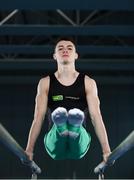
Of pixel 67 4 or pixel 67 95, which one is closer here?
pixel 67 95

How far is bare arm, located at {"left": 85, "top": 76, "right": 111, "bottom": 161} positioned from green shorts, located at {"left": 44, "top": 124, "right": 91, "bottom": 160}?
20 centimetres

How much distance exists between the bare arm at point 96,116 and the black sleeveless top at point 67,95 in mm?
85

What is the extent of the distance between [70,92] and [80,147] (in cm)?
77

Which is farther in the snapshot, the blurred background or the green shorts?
the blurred background

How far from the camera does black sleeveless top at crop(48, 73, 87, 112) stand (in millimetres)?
6266

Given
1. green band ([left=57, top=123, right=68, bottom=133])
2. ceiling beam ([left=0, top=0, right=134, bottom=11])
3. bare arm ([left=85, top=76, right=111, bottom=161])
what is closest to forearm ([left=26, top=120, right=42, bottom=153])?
green band ([left=57, top=123, right=68, bottom=133])

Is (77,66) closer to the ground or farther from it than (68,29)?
closer to the ground

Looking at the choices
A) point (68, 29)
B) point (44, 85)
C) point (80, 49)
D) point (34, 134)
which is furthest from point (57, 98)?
point (80, 49)

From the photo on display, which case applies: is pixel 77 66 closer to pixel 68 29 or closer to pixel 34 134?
pixel 68 29

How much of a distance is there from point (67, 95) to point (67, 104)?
12 cm

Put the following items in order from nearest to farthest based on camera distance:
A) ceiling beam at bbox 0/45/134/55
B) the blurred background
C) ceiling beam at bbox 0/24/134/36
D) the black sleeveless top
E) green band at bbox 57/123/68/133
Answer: green band at bbox 57/123/68/133
the black sleeveless top
ceiling beam at bbox 0/24/134/36
the blurred background
ceiling beam at bbox 0/45/134/55

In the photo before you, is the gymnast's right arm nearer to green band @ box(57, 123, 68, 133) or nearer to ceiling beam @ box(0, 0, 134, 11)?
green band @ box(57, 123, 68, 133)

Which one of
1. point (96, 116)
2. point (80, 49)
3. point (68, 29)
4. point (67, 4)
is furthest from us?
point (80, 49)

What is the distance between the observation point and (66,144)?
238 inches
